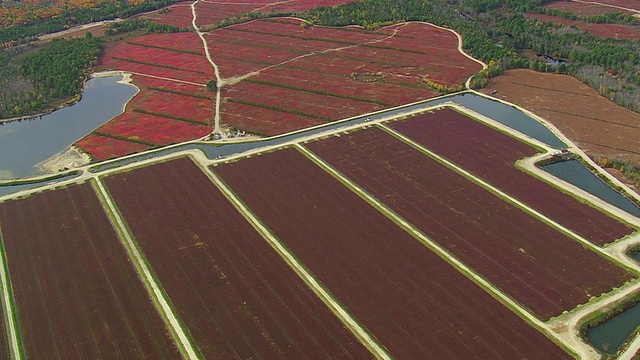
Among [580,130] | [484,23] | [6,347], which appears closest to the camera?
[6,347]

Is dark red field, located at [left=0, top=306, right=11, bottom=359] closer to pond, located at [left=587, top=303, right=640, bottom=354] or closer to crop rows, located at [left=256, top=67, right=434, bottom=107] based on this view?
pond, located at [left=587, top=303, right=640, bottom=354]

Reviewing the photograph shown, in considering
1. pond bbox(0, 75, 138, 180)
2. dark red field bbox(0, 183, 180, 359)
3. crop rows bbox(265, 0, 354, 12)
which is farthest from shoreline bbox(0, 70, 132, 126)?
crop rows bbox(265, 0, 354, 12)

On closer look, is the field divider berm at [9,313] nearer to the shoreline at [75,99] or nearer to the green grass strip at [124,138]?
the green grass strip at [124,138]

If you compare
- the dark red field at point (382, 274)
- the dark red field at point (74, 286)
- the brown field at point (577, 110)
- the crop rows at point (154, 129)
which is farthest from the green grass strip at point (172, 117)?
the brown field at point (577, 110)

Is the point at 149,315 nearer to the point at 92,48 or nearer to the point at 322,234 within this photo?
the point at 322,234

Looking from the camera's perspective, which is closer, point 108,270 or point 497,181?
point 108,270

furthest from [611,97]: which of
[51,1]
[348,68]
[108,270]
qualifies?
[51,1]

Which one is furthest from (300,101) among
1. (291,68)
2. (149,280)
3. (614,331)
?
(614,331)
